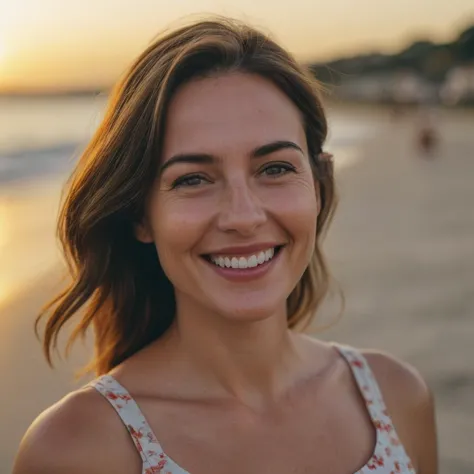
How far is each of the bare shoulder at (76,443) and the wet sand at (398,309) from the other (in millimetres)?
2319

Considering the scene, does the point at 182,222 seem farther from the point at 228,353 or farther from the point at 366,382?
the point at 366,382

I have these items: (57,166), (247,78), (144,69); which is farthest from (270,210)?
(57,166)

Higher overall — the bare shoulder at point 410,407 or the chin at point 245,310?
the chin at point 245,310

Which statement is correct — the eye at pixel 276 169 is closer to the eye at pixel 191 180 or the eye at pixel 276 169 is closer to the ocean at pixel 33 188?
the eye at pixel 191 180

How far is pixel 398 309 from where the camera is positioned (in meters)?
6.93

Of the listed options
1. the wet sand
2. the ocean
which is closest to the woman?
the ocean

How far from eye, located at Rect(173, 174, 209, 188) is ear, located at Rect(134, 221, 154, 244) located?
22cm

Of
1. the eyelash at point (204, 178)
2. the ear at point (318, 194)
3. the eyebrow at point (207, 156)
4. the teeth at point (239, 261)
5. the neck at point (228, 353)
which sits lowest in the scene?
the neck at point (228, 353)

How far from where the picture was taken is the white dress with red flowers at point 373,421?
2.09 m

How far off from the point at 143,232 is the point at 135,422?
537mm

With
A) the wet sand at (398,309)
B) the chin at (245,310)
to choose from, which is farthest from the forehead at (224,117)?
the wet sand at (398,309)

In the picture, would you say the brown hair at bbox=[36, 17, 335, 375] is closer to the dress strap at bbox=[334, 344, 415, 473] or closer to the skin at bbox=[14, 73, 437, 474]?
the skin at bbox=[14, 73, 437, 474]

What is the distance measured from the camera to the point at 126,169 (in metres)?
2.20

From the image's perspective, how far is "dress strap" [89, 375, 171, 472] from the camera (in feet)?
6.83
